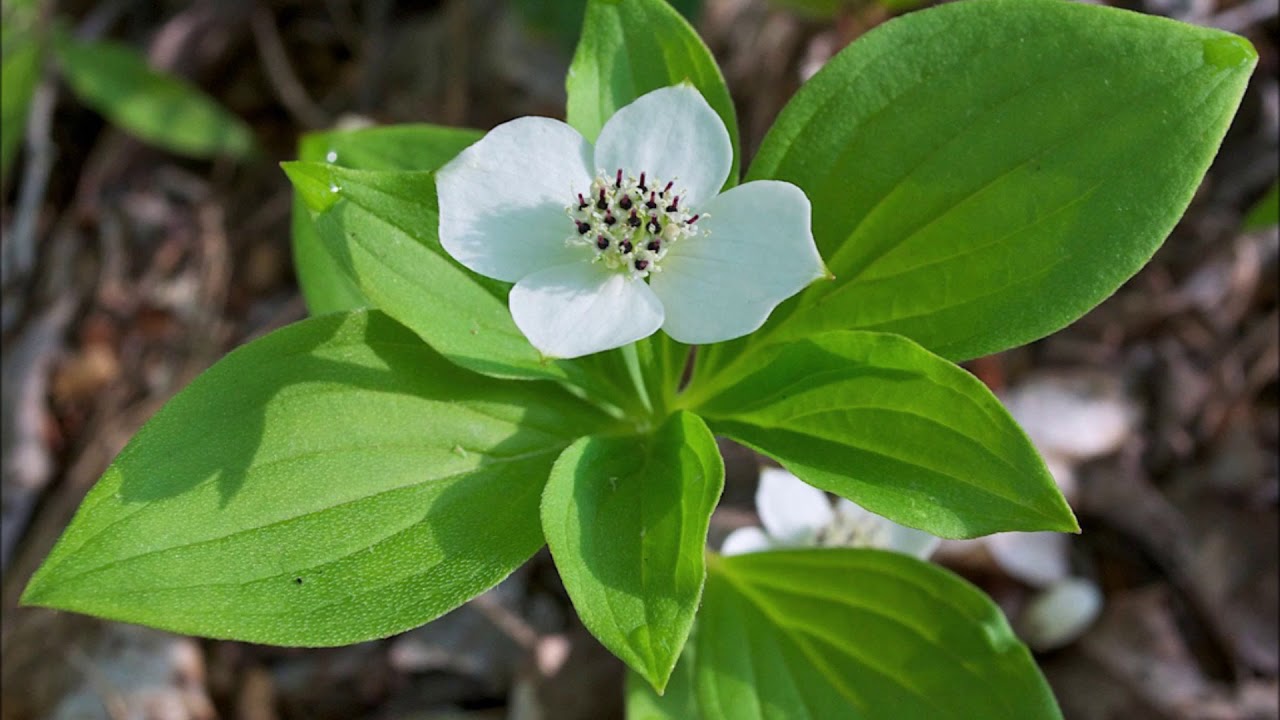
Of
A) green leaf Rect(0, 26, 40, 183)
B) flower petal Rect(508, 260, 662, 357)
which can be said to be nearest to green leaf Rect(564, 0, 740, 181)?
flower petal Rect(508, 260, 662, 357)

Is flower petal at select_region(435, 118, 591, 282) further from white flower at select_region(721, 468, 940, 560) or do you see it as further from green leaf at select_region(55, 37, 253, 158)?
green leaf at select_region(55, 37, 253, 158)

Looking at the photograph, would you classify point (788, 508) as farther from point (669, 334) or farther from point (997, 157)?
point (997, 157)

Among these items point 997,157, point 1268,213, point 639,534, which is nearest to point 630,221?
point 639,534

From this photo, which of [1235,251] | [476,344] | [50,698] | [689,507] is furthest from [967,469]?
[50,698]

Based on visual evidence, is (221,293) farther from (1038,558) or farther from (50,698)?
(1038,558)

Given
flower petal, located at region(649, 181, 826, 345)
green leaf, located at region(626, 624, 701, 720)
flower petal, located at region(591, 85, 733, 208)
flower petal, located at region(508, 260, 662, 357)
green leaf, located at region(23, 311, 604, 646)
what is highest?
flower petal, located at region(591, 85, 733, 208)

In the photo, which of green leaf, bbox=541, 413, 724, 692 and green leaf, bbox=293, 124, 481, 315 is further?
green leaf, bbox=293, 124, 481, 315

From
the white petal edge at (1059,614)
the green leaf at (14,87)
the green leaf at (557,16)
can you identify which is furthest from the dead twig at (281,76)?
the white petal edge at (1059,614)

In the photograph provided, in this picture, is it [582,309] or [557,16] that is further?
[557,16]

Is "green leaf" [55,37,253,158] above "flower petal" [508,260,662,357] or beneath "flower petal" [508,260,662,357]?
beneath
